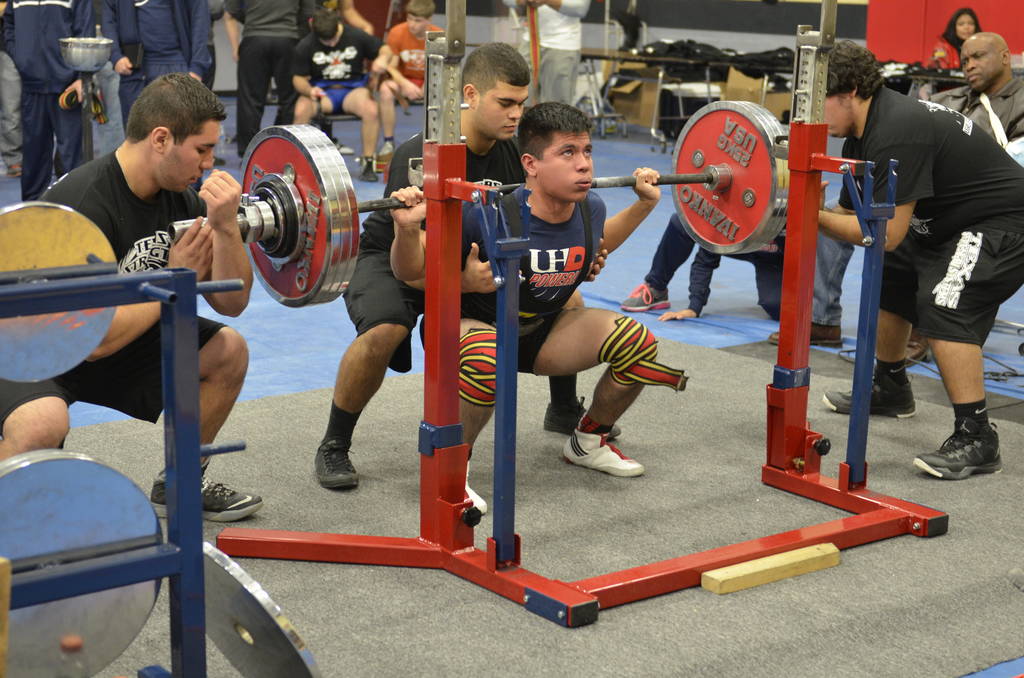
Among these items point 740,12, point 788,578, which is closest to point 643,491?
point 788,578

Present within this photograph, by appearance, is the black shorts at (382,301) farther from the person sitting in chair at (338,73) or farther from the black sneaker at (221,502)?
the person sitting in chair at (338,73)

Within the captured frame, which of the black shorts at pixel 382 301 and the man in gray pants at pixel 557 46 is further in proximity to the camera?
the man in gray pants at pixel 557 46

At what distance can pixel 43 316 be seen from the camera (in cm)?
194

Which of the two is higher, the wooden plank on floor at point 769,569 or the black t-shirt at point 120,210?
the black t-shirt at point 120,210

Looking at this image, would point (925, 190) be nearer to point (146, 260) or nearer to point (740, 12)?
point (146, 260)

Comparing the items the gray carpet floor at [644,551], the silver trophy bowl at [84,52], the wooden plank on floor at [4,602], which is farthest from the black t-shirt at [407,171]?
the silver trophy bowl at [84,52]

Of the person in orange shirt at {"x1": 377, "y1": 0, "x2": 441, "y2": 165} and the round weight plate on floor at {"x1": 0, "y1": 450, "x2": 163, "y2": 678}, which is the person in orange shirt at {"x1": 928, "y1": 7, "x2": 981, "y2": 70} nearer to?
the person in orange shirt at {"x1": 377, "y1": 0, "x2": 441, "y2": 165}

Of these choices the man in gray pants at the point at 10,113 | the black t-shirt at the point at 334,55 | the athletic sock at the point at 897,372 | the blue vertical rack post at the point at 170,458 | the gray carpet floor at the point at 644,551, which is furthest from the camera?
the black t-shirt at the point at 334,55

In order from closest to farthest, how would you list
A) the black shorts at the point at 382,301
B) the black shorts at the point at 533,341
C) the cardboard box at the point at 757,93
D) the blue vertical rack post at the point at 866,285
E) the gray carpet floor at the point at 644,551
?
the gray carpet floor at the point at 644,551 < the blue vertical rack post at the point at 866,285 < the black shorts at the point at 382,301 < the black shorts at the point at 533,341 < the cardboard box at the point at 757,93

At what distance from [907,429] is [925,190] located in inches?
34.9

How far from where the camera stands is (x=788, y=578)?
303cm

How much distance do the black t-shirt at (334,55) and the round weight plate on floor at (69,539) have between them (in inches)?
294

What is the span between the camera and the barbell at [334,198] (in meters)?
2.83

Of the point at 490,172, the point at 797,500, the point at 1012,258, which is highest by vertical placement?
the point at 490,172
